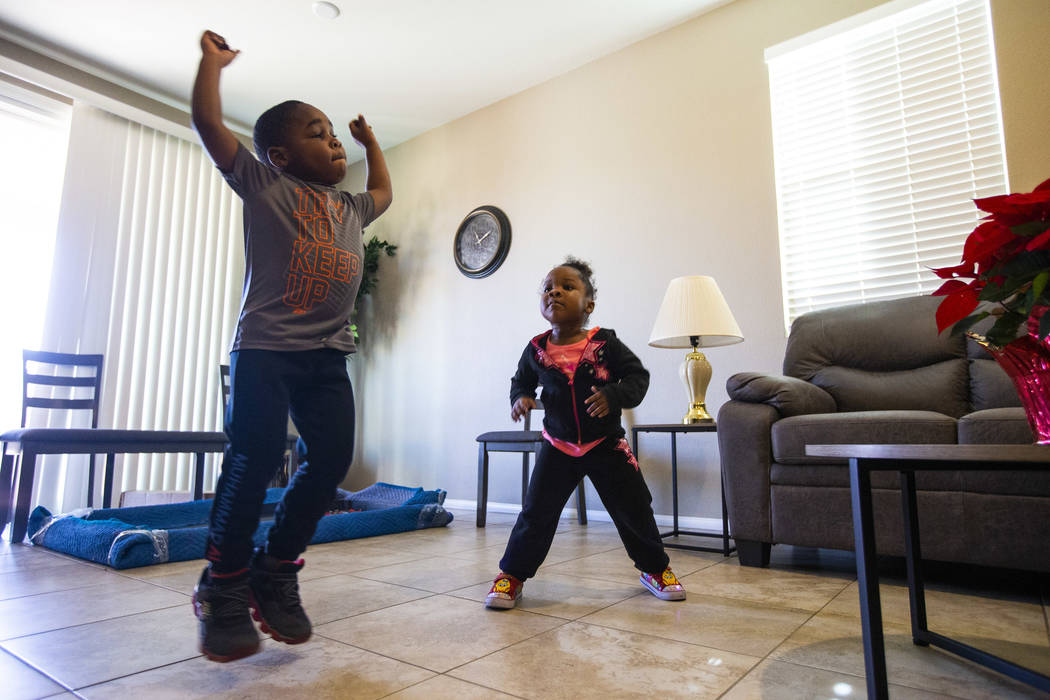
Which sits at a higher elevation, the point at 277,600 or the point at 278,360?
the point at 278,360

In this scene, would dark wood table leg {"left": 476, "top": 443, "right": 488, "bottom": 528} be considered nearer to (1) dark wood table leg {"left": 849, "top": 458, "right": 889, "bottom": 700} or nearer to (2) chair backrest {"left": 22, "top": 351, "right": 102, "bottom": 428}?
(2) chair backrest {"left": 22, "top": 351, "right": 102, "bottom": 428}

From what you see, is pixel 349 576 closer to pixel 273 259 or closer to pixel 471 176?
pixel 273 259

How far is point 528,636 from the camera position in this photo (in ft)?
4.15

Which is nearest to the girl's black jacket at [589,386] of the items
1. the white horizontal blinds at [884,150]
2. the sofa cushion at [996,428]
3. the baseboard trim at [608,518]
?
the sofa cushion at [996,428]

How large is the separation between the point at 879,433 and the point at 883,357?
709 millimetres

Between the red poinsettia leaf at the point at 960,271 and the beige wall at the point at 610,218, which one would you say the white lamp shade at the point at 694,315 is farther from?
the red poinsettia leaf at the point at 960,271

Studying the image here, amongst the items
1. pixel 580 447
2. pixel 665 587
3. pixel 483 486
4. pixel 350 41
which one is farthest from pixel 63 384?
pixel 665 587

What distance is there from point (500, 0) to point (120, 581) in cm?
310

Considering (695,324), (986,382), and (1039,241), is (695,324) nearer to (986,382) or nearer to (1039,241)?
(986,382)

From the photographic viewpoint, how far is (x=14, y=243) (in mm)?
3582

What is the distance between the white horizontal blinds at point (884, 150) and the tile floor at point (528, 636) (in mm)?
1361

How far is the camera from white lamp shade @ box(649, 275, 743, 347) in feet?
8.08

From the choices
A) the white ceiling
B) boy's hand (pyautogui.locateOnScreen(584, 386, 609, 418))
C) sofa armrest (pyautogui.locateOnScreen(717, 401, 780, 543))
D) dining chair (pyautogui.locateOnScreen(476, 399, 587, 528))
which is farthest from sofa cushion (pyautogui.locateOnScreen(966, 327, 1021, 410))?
the white ceiling

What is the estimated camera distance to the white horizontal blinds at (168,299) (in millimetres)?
3957
